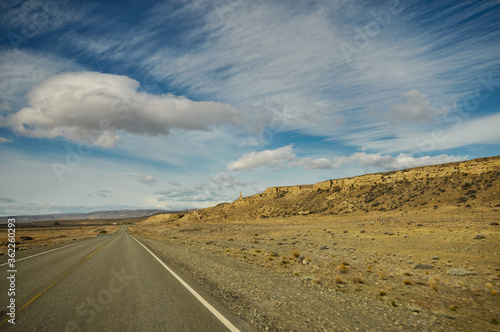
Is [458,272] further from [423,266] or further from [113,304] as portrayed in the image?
[113,304]

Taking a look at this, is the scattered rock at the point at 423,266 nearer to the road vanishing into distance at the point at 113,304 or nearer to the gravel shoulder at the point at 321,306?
the gravel shoulder at the point at 321,306

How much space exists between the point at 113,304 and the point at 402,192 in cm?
6845

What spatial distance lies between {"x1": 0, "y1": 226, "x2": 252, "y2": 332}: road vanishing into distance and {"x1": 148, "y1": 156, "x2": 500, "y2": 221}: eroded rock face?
51.5 m

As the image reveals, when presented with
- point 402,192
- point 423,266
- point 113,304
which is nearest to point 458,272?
point 423,266

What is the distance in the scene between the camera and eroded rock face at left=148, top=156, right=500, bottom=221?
47.2m

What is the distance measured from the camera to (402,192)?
60.7 m

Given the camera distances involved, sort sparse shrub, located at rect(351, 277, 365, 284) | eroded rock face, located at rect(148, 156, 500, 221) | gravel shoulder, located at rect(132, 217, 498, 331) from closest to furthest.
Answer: gravel shoulder, located at rect(132, 217, 498, 331)
sparse shrub, located at rect(351, 277, 365, 284)
eroded rock face, located at rect(148, 156, 500, 221)

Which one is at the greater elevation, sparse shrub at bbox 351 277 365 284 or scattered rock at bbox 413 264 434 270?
sparse shrub at bbox 351 277 365 284

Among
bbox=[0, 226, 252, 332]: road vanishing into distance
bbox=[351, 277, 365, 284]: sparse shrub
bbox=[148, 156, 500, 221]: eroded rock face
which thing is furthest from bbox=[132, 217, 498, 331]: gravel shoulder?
bbox=[148, 156, 500, 221]: eroded rock face

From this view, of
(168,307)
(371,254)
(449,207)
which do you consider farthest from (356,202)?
(168,307)

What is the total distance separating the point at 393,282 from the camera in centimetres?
1059

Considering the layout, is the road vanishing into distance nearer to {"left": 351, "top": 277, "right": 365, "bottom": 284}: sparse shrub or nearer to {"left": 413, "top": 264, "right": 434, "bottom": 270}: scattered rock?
{"left": 351, "top": 277, "right": 365, "bottom": 284}: sparse shrub

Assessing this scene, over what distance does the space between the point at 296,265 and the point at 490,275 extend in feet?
28.6

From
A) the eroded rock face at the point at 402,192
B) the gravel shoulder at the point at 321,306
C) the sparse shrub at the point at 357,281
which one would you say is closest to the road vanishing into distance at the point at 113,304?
the gravel shoulder at the point at 321,306
